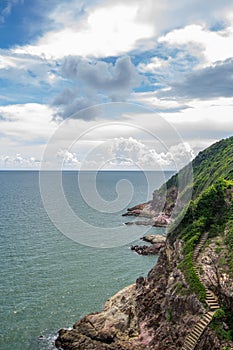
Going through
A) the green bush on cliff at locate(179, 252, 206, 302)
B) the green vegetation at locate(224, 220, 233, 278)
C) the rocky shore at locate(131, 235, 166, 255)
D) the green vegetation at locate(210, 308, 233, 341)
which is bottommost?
the rocky shore at locate(131, 235, 166, 255)

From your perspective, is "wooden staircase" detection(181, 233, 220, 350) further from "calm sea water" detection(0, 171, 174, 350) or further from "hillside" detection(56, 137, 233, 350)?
"calm sea water" detection(0, 171, 174, 350)

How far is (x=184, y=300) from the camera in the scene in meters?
35.9

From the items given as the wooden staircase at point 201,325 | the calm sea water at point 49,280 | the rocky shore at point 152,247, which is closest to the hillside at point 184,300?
the wooden staircase at point 201,325

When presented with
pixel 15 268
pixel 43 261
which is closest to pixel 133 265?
pixel 43 261

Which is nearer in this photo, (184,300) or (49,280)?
(184,300)

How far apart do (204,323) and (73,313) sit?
2071 cm

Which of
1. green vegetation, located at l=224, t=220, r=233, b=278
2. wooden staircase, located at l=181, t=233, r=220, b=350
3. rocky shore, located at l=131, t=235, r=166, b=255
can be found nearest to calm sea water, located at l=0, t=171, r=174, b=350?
rocky shore, located at l=131, t=235, r=166, b=255

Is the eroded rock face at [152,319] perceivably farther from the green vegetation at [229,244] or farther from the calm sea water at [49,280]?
the calm sea water at [49,280]

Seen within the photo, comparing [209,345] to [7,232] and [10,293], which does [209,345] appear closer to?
[10,293]

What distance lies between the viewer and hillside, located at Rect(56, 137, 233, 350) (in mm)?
33094

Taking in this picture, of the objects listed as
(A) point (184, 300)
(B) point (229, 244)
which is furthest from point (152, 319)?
(B) point (229, 244)

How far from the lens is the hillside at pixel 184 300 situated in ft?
109

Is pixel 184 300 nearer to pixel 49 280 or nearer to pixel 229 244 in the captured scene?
pixel 229 244

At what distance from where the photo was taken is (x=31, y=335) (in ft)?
136
